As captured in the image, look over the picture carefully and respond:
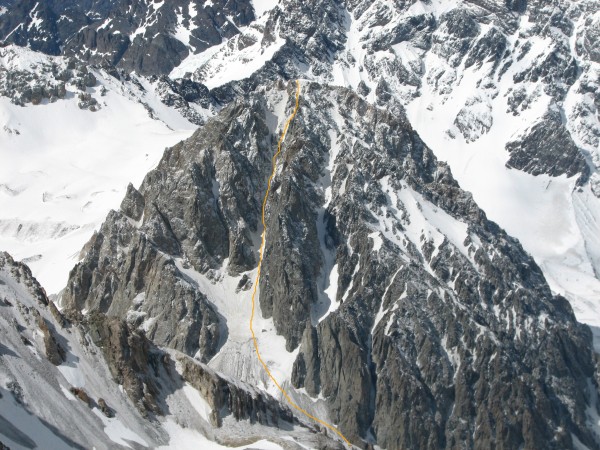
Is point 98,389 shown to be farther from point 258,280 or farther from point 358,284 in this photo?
point 258,280

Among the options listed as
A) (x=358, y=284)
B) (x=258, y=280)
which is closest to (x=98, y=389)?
(x=358, y=284)

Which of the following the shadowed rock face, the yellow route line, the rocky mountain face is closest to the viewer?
the rocky mountain face

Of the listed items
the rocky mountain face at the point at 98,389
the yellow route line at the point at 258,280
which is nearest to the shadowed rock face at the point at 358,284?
the yellow route line at the point at 258,280

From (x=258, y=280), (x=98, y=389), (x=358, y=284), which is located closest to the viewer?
(x=98, y=389)

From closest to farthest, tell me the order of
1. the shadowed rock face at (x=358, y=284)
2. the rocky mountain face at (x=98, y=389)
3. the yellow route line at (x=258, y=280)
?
the rocky mountain face at (x=98, y=389) < the yellow route line at (x=258, y=280) < the shadowed rock face at (x=358, y=284)

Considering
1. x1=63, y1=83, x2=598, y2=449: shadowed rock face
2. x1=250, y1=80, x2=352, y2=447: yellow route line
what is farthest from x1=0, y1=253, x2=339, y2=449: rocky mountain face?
x1=63, y1=83, x2=598, y2=449: shadowed rock face

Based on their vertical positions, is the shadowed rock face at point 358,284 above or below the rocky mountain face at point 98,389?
above

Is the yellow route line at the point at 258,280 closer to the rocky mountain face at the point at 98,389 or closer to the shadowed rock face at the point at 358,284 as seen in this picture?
the shadowed rock face at the point at 358,284

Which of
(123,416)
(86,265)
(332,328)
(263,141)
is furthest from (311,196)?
(123,416)

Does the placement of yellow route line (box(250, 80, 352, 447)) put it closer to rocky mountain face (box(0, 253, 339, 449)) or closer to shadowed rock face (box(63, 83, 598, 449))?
shadowed rock face (box(63, 83, 598, 449))
